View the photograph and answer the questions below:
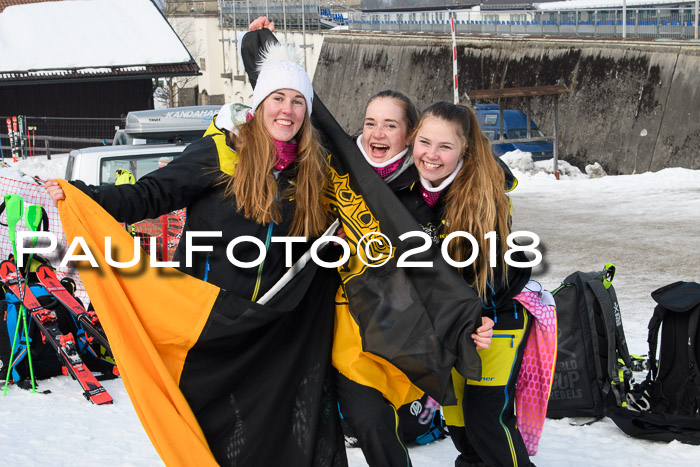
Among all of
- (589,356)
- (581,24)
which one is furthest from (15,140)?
(589,356)

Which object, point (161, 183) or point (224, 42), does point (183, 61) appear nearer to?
point (161, 183)

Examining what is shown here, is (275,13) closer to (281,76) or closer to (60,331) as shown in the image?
(60,331)

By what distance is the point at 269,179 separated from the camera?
11.5ft

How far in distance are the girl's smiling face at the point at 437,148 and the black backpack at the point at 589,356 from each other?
206 centimetres

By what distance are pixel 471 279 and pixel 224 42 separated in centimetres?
5500

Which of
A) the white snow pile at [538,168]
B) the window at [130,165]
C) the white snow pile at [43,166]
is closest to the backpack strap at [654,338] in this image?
the window at [130,165]

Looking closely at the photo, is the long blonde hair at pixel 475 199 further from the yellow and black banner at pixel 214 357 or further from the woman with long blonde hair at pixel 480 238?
the yellow and black banner at pixel 214 357

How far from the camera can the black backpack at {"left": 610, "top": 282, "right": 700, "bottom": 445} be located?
4.86 meters

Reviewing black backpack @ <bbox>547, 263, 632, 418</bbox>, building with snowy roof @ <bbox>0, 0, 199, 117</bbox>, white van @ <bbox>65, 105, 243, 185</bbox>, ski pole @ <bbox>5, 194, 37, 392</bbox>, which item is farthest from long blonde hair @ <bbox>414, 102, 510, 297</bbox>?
building with snowy roof @ <bbox>0, 0, 199, 117</bbox>

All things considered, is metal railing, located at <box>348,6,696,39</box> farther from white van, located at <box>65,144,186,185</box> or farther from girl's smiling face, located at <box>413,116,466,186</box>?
girl's smiling face, located at <box>413,116,466,186</box>

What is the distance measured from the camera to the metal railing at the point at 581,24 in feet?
73.5

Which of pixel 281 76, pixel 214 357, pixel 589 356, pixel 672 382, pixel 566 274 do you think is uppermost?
pixel 281 76

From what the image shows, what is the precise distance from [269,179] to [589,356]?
2698 millimetres

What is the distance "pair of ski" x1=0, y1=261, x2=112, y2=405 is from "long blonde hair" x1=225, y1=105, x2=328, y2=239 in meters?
2.70
